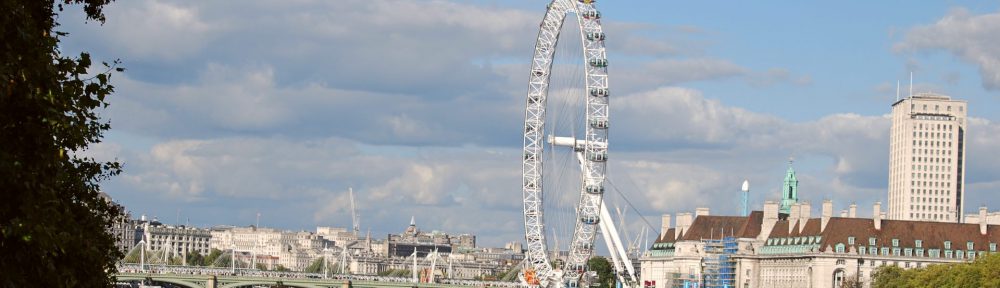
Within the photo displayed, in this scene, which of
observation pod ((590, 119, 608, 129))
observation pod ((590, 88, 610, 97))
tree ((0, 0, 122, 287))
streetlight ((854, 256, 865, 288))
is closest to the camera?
tree ((0, 0, 122, 287))

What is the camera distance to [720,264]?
192750 mm

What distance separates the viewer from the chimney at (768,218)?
189875 millimetres

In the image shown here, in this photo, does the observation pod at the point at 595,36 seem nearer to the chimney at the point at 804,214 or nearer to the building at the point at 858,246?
the building at the point at 858,246

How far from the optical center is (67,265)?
31531mm

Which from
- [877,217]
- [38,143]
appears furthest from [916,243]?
[38,143]

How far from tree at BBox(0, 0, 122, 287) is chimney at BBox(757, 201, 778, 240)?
160686 millimetres

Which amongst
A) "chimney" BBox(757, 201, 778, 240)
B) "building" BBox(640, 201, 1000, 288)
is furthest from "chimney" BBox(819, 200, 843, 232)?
"chimney" BBox(757, 201, 778, 240)

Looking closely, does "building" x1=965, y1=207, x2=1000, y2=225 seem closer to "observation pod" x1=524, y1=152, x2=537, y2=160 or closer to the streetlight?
the streetlight

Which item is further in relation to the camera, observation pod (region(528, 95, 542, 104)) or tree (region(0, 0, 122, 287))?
observation pod (region(528, 95, 542, 104))

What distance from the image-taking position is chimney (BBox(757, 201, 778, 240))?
623 ft

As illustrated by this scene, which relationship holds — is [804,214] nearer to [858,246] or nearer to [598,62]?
[858,246]

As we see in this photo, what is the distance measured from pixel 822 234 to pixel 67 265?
483 ft

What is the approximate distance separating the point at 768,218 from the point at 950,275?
57.6m

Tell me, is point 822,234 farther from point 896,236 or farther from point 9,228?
point 9,228
